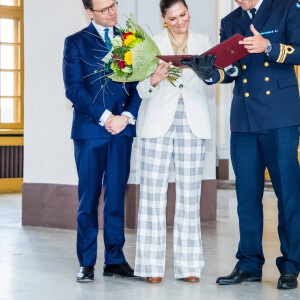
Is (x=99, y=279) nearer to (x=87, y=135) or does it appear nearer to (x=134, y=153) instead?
(x=87, y=135)

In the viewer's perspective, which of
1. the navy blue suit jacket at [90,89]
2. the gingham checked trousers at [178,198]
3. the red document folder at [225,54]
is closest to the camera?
the red document folder at [225,54]

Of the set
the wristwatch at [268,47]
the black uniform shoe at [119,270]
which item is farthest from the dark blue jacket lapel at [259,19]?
the black uniform shoe at [119,270]

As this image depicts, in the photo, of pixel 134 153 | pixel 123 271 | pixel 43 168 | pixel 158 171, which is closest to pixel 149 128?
pixel 158 171

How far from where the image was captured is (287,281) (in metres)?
3.80

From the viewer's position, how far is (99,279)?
4129mm

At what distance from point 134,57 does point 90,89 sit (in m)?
0.53

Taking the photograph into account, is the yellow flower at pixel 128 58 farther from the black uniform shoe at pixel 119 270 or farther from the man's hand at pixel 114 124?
the black uniform shoe at pixel 119 270

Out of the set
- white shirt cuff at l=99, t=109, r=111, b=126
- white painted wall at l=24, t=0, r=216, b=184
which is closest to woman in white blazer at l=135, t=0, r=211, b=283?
white shirt cuff at l=99, t=109, r=111, b=126

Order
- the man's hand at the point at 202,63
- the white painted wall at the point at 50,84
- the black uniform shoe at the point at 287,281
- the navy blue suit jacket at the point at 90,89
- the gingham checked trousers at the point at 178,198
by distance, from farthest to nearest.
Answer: the white painted wall at the point at 50,84 < the navy blue suit jacket at the point at 90,89 < the gingham checked trousers at the point at 178,198 < the black uniform shoe at the point at 287,281 < the man's hand at the point at 202,63

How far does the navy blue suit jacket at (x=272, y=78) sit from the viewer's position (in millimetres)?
3719

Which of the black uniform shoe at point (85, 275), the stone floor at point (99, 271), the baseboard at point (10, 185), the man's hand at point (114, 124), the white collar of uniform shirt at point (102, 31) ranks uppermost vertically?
the white collar of uniform shirt at point (102, 31)

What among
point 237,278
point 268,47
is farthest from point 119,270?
point 268,47

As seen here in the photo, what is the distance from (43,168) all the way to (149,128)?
10.1 ft

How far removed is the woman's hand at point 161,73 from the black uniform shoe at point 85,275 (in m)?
1.18
